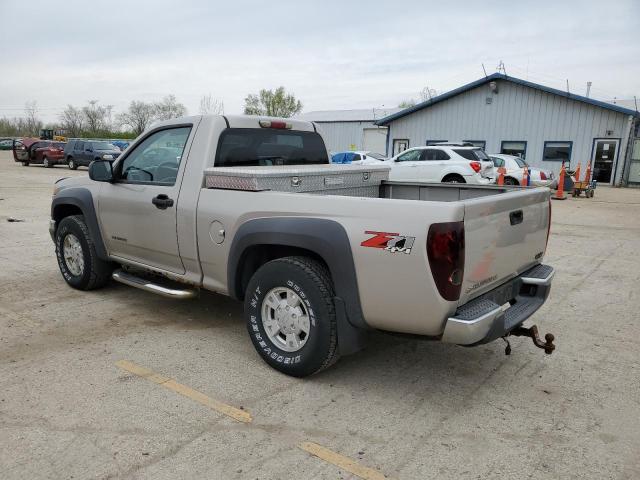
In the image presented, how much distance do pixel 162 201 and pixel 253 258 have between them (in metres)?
1.03

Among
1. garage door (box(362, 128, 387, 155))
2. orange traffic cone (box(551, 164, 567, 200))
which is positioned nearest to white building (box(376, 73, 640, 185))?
orange traffic cone (box(551, 164, 567, 200))

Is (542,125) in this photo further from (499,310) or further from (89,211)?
(499,310)

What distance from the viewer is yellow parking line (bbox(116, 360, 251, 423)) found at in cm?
317

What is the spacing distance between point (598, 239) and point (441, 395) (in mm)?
7802

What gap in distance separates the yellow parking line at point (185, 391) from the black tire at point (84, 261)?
180 centimetres

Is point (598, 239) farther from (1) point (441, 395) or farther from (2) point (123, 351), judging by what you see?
(2) point (123, 351)

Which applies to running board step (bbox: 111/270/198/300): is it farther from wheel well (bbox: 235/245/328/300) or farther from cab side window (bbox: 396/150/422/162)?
cab side window (bbox: 396/150/422/162)

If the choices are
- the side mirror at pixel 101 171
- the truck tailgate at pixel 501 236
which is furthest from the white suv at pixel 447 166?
the truck tailgate at pixel 501 236

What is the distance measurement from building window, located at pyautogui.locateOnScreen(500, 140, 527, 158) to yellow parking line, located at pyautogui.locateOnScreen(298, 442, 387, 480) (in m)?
25.2

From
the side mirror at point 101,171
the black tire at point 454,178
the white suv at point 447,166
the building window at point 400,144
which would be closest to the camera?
the side mirror at point 101,171

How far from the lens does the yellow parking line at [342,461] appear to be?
262 cm

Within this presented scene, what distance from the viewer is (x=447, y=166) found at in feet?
54.2

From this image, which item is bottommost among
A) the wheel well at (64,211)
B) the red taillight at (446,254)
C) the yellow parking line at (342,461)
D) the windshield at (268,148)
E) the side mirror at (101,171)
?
the yellow parking line at (342,461)

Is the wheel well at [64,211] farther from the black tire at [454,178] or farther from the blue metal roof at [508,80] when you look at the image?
the blue metal roof at [508,80]
